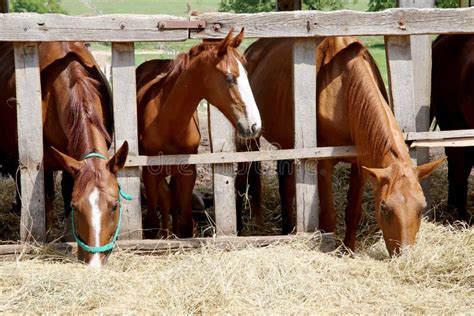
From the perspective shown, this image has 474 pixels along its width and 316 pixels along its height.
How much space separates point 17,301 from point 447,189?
506 centimetres

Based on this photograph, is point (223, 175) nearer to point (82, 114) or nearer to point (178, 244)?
point (178, 244)

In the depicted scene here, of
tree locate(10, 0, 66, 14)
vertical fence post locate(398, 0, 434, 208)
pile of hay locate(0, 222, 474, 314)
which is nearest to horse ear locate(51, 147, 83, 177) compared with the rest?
pile of hay locate(0, 222, 474, 314)

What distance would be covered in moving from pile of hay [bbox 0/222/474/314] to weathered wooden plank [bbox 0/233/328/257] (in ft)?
0.44

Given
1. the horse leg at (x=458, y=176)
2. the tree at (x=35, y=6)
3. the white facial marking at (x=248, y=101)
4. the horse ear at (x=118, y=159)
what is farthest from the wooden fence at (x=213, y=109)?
the tree at (x=35, y=6)

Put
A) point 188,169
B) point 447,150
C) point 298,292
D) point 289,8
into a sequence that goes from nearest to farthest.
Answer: point 298,292 < point 188,169 < point 447,150 < point 289,8

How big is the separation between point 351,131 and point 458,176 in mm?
1932

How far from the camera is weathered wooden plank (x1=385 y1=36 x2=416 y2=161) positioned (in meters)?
5.61

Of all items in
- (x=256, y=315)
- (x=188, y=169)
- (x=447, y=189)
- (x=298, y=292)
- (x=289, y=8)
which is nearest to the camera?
(x=256, y=315)

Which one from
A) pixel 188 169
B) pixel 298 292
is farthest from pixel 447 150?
pixel 298 292

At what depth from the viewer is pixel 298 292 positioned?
4.57 metres

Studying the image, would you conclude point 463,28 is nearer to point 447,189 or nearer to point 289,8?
point 447,189

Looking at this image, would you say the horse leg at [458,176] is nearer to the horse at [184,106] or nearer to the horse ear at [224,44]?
the horse at [184,106]

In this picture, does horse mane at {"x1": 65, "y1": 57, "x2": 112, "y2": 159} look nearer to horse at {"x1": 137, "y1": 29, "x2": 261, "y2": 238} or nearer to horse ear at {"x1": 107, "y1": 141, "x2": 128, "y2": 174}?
horse ear at {"x1": 107, "y1": 141, "x2": 128, "y2": 174}

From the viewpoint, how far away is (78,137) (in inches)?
196
